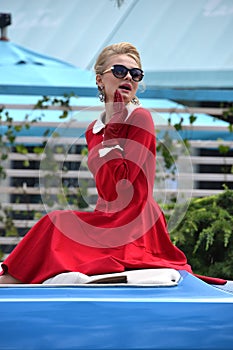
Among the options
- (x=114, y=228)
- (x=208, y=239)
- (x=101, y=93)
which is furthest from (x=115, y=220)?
(x=208, y=239)

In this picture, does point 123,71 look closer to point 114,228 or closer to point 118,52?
point 118,52

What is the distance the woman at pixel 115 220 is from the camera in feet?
8.78

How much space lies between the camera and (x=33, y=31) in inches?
328

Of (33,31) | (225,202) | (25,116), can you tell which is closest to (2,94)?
(25,116)

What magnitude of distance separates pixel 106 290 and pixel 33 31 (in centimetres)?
619

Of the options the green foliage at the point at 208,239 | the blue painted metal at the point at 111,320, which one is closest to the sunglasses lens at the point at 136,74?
the blue painted metal at the point at 111,320

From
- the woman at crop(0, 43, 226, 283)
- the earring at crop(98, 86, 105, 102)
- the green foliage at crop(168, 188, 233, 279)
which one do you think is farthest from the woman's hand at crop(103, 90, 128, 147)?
the green foliage at crop(168, 188, 233, 279)

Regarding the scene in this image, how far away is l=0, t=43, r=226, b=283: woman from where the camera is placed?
105 inches

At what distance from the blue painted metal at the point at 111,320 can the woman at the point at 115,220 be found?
0.82ft

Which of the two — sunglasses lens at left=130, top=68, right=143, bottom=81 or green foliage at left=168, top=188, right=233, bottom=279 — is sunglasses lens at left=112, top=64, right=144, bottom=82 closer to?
sunglasses lens at left=130, top=68, right=143, bottom=81

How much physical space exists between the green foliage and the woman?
200 cm

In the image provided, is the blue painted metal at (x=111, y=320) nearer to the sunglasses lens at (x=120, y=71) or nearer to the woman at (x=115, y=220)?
the woman at (x=115, y=220)

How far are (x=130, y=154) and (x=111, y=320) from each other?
0.59 metres

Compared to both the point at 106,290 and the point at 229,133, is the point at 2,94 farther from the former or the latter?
the point at 106,290
